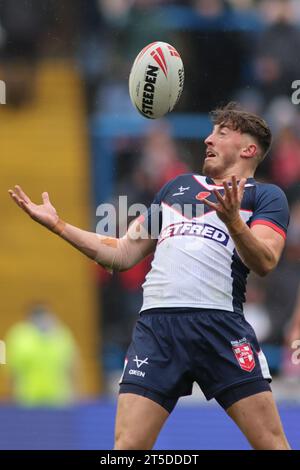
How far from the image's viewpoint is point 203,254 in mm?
5297

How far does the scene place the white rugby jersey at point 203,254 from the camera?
5.25 metres

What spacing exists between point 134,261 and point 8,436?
9.19 ft

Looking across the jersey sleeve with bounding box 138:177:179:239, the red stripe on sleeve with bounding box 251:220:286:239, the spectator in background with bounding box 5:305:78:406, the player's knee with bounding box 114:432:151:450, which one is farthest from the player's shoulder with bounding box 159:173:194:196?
the spectator in background with bounding box 5:305:78:406

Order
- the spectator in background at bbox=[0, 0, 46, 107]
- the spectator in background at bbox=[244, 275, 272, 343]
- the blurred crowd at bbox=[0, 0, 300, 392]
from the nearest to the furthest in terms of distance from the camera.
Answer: the blurred crowd at bbox=[0, 0, 300, 392] → the spectator in background at bbox=[244, 275, 272, 343] → the spectator in background at bbox=[0, 0, 46, 107]

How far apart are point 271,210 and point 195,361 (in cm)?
76

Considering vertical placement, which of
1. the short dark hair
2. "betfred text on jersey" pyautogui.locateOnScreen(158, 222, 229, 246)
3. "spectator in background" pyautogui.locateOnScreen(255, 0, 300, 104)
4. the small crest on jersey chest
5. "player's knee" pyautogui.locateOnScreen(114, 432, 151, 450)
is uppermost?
"spectator in background" pyautogui.locateOnScreen(255, 0, 300, 104)

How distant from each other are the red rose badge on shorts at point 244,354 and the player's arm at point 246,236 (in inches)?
14.5

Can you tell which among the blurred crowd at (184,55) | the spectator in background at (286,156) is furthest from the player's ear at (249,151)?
the spectator in background at (286,156)

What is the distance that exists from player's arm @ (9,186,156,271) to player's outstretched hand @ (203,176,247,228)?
82 centimetres

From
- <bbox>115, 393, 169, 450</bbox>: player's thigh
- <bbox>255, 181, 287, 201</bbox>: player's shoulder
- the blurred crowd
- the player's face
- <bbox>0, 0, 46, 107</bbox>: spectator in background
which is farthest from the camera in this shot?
<bbox>0, 0, 46, 107</bbox>: spectator in background

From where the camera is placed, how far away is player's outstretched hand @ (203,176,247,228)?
480 cm

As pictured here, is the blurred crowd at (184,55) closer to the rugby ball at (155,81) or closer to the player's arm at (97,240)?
the rugby ball at (155,81)

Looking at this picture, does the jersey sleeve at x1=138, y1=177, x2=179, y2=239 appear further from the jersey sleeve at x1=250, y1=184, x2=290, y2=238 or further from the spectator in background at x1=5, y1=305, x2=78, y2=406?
the spectator in background at x1=5, y1=305, x2=78, y2=406

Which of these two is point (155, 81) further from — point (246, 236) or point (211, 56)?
point (211, 56)
